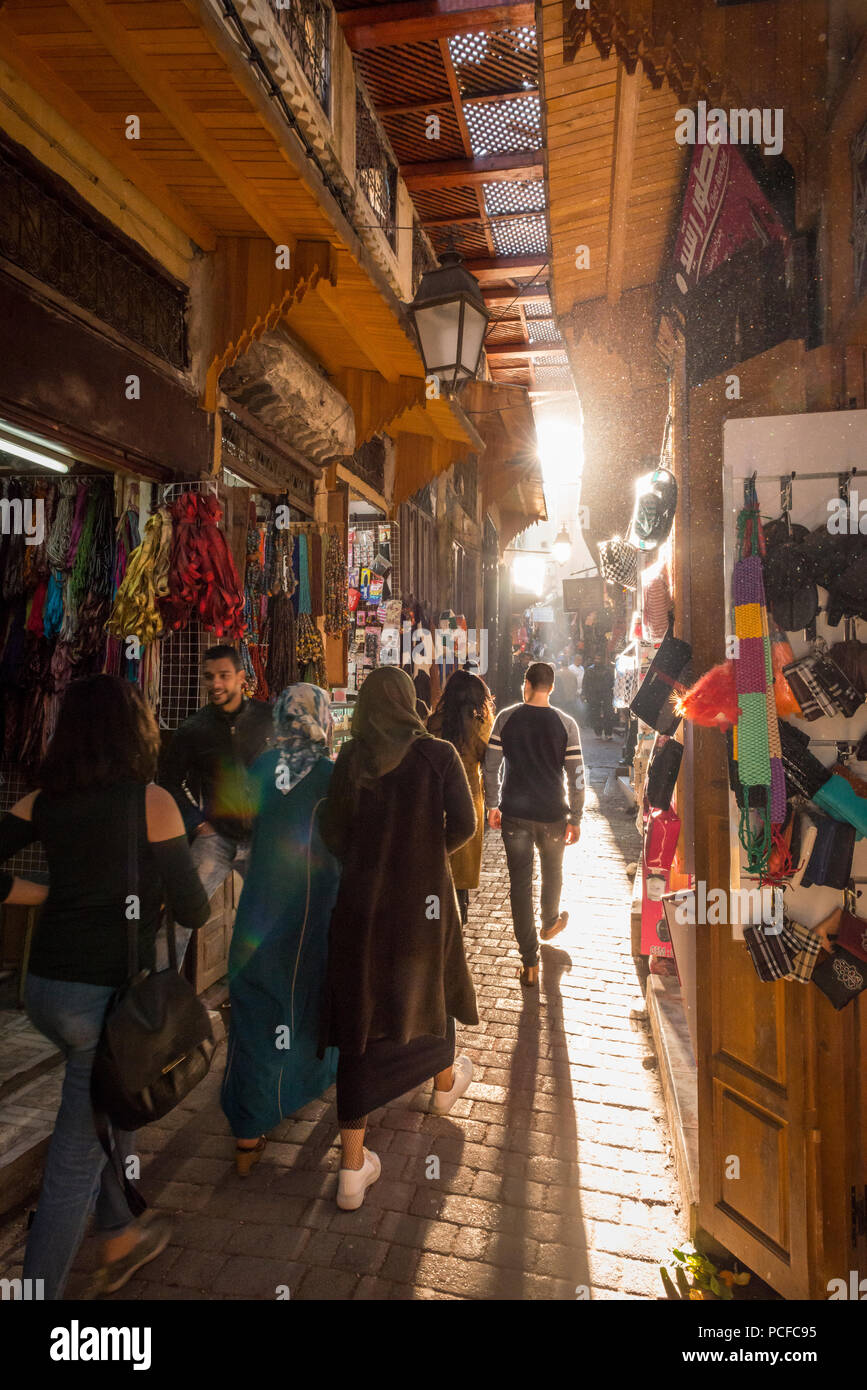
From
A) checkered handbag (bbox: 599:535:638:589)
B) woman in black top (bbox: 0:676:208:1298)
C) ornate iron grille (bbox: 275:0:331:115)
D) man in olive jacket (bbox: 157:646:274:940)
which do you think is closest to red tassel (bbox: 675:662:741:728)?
woman in black top (bbox: 0:676:208:1298)

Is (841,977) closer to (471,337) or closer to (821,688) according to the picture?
(821,688)

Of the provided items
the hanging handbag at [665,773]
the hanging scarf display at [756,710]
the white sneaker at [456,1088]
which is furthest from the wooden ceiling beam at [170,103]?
the white sneaker at [456,1088]

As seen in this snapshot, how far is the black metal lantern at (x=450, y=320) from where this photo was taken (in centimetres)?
535

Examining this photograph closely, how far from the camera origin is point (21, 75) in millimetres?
3188

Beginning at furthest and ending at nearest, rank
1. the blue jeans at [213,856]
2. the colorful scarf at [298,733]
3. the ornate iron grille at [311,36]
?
the ornate iron grille at [311,36], the blue jeans at [213,856], the colorful scarf at [298,733]

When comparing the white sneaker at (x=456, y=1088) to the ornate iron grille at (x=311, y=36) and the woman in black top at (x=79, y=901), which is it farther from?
the ornate iron grille at (x=311, y=36)

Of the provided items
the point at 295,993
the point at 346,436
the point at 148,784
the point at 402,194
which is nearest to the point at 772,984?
the point at 295,993

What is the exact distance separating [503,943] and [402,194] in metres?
7.84

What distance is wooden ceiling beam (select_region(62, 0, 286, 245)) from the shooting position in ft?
9.47

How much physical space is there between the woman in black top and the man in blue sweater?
10.2ft

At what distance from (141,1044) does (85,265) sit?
12.5ft

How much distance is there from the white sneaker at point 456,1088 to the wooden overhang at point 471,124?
5391mm

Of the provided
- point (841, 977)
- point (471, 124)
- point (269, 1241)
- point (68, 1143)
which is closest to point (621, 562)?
point (471, 124)
